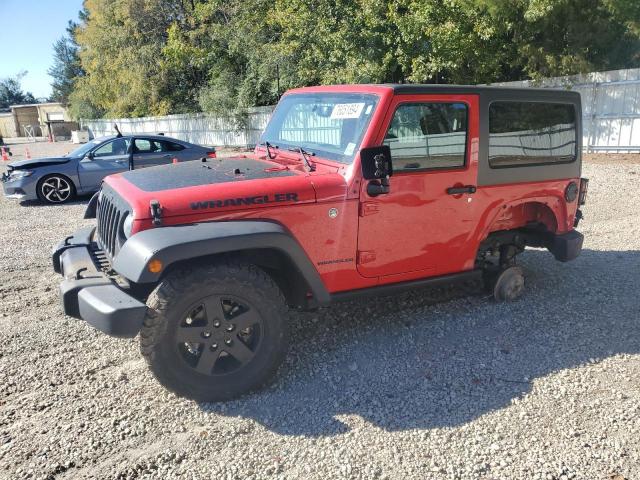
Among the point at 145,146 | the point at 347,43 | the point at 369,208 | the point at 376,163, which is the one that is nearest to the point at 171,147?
the point at 145,146

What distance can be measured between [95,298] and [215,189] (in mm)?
964

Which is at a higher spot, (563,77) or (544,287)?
(563,77)

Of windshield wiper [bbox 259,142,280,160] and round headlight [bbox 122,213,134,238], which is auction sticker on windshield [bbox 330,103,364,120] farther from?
round headlight [bbox 122,213,134,238]

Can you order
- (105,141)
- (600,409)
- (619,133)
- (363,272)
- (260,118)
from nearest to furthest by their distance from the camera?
(600,409) < (363,272) < (105,141) < (619,133) < (260,118)

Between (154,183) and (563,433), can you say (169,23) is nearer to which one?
(154,183)

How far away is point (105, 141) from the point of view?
411 inches

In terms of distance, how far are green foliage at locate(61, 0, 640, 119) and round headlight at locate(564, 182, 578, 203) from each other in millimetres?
9375

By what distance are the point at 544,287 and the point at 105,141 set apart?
8.91 m

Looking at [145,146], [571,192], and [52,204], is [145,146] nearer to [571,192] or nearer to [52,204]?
[52,204]

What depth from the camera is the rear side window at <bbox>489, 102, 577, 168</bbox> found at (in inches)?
163

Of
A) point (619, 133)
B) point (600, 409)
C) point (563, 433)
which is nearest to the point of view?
point (563, 433)

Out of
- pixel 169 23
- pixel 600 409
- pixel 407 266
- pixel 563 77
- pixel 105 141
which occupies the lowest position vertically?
pixel 600 409

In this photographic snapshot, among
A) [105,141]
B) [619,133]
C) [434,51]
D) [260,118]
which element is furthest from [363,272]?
[260,118]

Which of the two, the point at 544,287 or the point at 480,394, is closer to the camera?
the point at 480,394
